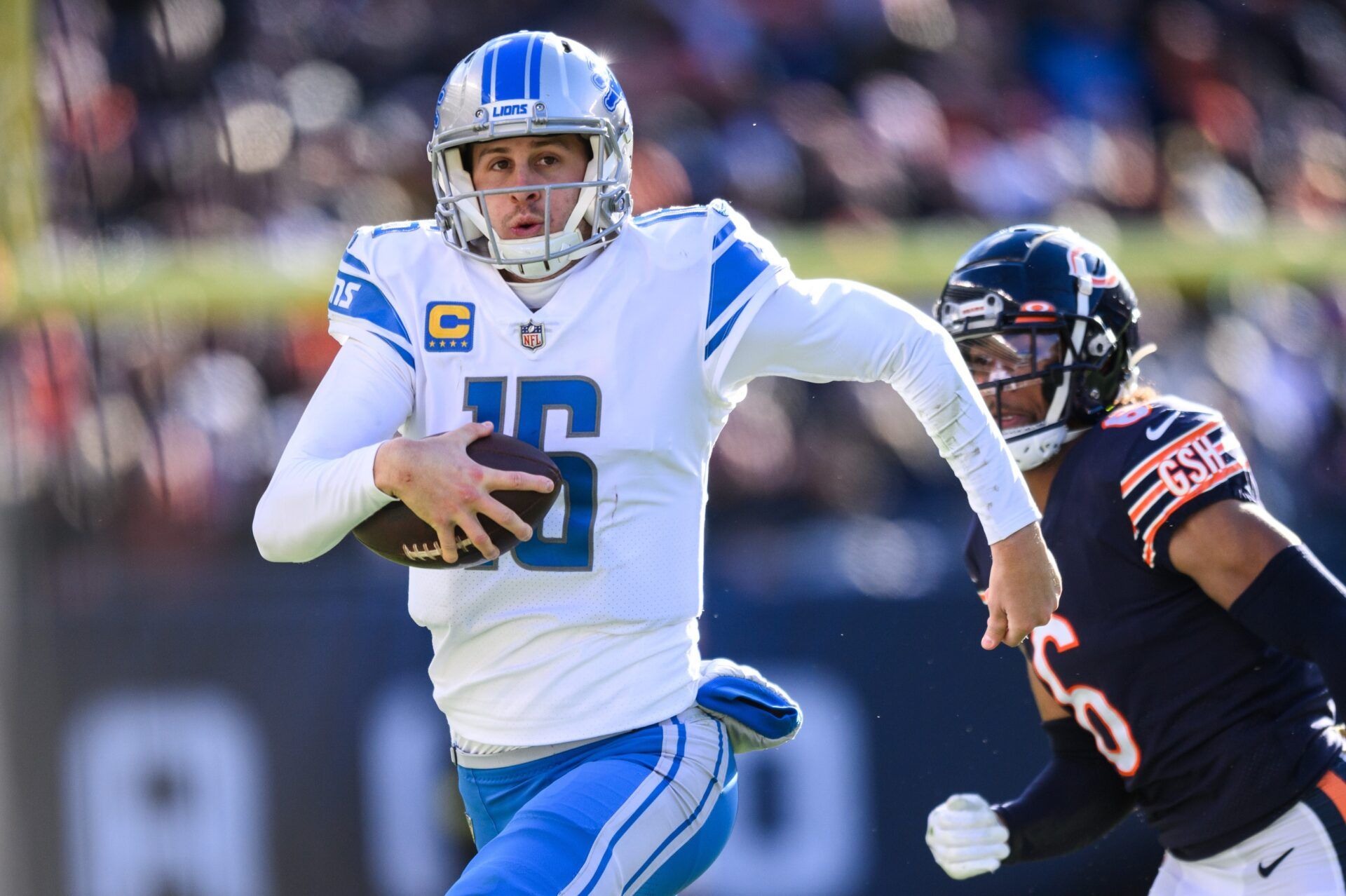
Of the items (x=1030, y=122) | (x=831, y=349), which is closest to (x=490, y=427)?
(x=831, y=349)

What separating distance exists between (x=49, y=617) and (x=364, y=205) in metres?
2.06

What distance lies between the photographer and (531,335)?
2.45 m

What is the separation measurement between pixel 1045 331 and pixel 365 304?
1394 millimetres

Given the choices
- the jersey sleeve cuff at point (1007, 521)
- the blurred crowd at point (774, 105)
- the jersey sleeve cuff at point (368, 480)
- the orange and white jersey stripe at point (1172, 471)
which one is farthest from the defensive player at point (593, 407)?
the blurred crowd at point (774, 105)

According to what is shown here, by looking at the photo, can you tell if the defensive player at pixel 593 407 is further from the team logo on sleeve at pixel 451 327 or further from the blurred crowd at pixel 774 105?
the blurred crowd at pixel 774 105

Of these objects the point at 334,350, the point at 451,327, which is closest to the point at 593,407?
the point at 451,327

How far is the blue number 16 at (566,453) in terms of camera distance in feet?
7.86

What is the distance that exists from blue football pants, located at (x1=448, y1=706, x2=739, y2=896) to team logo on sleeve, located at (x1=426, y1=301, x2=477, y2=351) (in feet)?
2.17

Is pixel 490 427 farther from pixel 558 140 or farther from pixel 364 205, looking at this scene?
pixel 364 205

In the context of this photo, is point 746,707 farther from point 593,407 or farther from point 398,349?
point 398,349

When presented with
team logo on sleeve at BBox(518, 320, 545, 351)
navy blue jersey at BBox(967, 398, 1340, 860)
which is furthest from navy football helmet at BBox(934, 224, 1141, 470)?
team logo on sleeve at BBox(518, 320, 545, 351)

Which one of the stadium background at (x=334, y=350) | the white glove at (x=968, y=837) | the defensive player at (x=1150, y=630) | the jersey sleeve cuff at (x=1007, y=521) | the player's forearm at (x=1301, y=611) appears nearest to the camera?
the jersey sleeve cuff at (x=1007, y=521)

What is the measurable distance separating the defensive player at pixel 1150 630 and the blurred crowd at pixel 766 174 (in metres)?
1.48

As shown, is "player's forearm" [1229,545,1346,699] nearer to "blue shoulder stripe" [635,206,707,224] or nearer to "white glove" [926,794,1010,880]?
"white glove" [926,794,1010,880]
